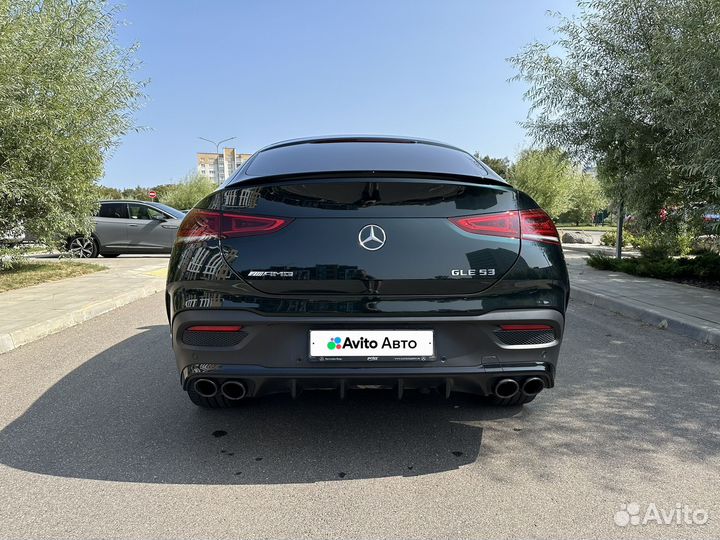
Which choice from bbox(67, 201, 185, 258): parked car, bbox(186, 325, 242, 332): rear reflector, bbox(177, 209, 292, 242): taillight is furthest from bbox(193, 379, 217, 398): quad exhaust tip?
bbox(67, 201, 185, 258): parked car

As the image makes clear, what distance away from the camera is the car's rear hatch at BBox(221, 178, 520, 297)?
8.14 feet

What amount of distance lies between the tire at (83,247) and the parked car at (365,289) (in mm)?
13797

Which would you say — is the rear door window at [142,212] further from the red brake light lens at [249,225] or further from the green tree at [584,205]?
the green tree at [584,205]

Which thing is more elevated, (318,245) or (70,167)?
(70,167)

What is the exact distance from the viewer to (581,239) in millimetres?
22625

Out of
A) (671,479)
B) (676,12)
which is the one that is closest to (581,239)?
(676,12)

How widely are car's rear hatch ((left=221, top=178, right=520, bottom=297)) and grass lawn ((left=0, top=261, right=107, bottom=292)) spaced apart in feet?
24.5

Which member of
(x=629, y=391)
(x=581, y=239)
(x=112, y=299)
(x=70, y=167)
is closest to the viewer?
(x=629, y=391)

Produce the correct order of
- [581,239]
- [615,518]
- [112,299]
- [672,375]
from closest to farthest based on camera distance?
[615,518] < [672,375] < [112,299] < [581,239]

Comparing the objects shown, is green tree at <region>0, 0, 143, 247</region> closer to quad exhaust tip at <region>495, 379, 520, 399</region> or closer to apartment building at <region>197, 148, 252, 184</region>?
quad exhaust tip at <region>495, 379, 520, 399</region>

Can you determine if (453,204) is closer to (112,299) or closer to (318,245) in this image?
(318,245)

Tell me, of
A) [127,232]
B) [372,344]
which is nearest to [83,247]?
[127,232]

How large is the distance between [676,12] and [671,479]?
25.5 feet

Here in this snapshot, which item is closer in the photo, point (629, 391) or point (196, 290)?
point (196, 290)
